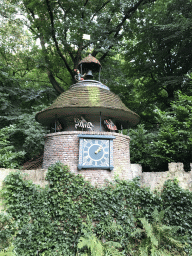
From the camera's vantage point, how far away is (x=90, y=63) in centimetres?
1073

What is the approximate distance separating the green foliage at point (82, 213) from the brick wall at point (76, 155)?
306 millimetres

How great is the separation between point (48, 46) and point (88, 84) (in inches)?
301

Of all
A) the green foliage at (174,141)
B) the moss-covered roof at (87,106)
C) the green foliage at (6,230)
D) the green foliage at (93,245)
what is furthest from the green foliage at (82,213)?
the moss-covered roof at (87,106)

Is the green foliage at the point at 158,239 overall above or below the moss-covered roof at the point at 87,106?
below

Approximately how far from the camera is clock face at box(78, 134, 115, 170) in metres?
7.95

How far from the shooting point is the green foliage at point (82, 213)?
7.04 metres

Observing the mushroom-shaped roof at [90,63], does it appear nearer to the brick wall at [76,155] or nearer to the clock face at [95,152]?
the brick wall at [76,155]

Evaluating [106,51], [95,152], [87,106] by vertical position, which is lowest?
[95,152]

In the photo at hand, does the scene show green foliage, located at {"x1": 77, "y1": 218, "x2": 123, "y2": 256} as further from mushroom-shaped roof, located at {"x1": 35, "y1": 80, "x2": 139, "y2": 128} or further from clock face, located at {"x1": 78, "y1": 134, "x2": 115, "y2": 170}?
mushroom-shaped roof, located at {"x1": 35, "y1": 80, "x2": 139, "y2": 128}

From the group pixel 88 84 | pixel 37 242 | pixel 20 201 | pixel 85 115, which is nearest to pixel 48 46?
pixel 88 84

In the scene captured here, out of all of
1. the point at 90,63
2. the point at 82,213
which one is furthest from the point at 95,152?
the point at 90,63

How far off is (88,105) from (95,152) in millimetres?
1857

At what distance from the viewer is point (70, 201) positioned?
24.8ft

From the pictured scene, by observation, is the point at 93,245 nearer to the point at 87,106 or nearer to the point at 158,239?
the point at 158,239
